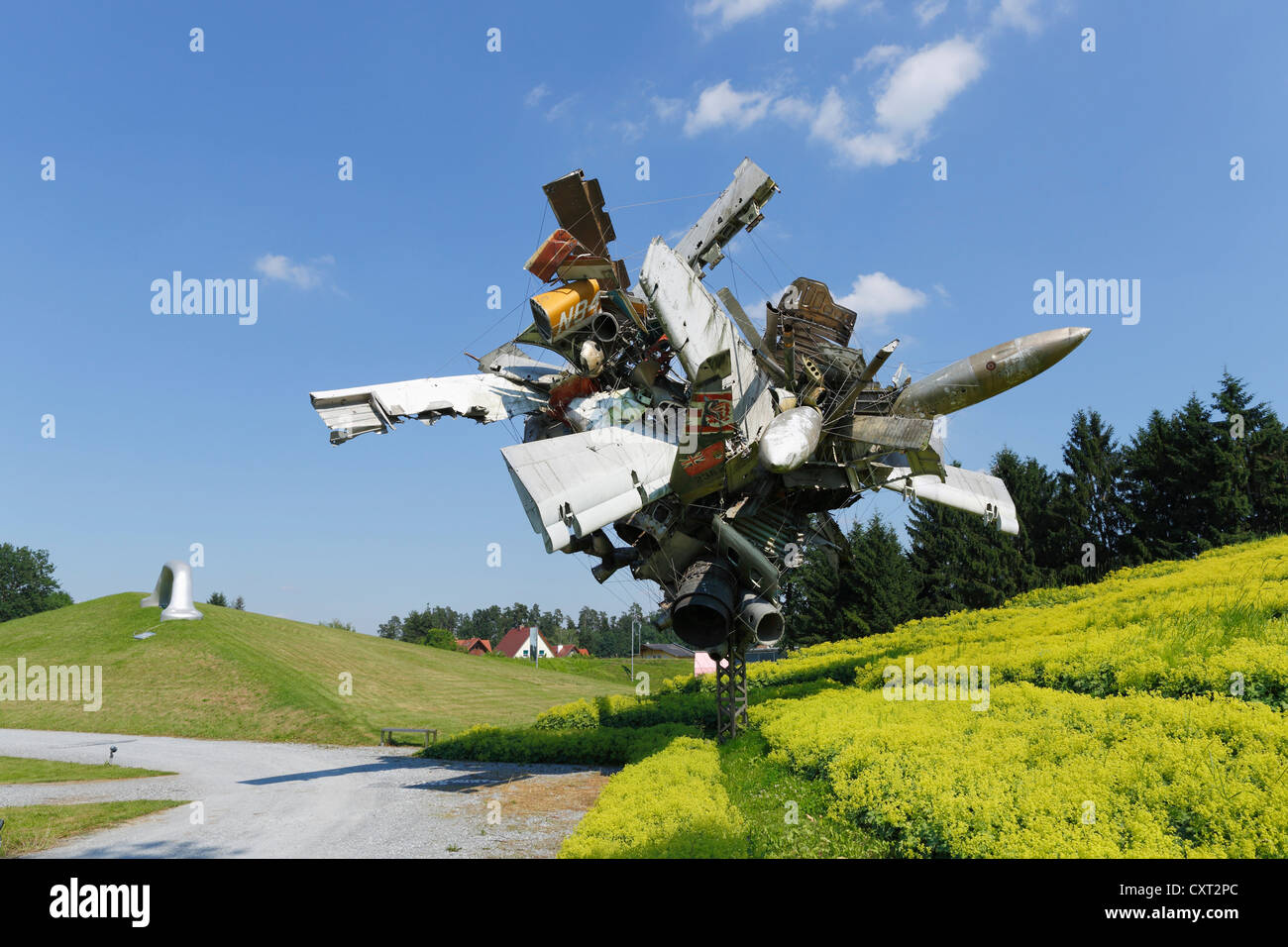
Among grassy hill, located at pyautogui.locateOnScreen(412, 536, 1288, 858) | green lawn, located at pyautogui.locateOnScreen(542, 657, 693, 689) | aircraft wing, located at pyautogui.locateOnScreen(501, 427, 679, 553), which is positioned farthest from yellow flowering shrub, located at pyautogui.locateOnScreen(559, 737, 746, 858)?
green lawn, located at pyautogui.locateOnScreen(542, 657, 693, 689)

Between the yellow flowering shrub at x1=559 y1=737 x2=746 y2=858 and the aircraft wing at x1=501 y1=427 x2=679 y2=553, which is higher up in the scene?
the aircraft wing at x1=501 y1=427 x2=679 y2=553

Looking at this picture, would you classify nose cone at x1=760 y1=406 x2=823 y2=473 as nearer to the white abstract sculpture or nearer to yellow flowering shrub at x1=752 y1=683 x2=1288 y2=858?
yellow flowering shrub at x1=752 y1=683 x2=1288 y2=858

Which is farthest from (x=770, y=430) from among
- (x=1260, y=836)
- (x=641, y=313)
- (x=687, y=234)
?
(x=1260, y=836)

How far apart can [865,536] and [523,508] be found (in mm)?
40094

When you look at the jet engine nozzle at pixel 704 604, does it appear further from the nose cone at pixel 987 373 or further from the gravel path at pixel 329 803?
the nose cone at pixel 987 373

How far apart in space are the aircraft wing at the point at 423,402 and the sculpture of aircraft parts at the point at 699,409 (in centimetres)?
4

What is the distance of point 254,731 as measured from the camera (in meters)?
30.5

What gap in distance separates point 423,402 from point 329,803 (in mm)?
9434

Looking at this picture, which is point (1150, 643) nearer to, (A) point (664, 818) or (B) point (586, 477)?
(A) point (664, 818)

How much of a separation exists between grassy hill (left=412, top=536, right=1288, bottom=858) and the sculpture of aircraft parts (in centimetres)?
343

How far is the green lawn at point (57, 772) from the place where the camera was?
19223 mm

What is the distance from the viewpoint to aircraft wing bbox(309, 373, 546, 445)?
1498 centimetres

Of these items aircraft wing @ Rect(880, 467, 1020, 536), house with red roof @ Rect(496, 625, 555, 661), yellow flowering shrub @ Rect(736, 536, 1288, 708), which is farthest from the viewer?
house with red roof @ Rect(496, 625, 555, 661)
